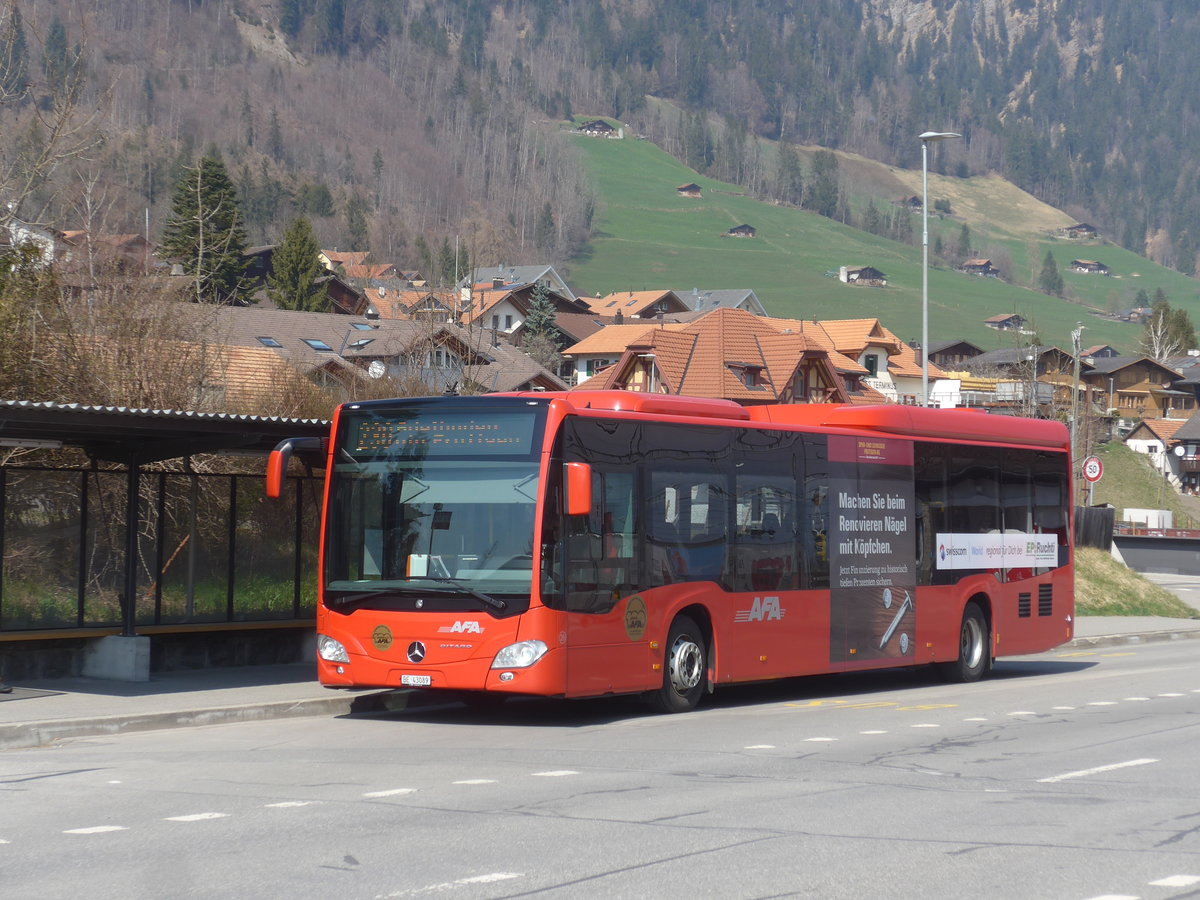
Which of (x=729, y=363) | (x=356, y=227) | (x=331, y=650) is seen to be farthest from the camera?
(x=356, y=227)

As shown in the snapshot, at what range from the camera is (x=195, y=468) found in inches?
796

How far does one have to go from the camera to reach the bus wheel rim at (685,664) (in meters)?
14.8

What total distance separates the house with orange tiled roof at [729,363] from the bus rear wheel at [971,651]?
5321 centimetres

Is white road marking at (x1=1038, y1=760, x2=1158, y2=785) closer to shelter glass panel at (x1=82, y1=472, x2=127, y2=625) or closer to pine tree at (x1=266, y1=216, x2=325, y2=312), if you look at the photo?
shelter glass panel at (x1=82, y1=472, x2=127, y2=625)

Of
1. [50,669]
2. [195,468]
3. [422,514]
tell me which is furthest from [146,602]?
[422,514]

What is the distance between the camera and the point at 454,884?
7.16m

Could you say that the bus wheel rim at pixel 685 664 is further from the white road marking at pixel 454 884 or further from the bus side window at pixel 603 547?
the white road marking at pixel 454 884

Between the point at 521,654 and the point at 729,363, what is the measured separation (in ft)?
208

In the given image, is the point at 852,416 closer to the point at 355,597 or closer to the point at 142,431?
the point at 355,597

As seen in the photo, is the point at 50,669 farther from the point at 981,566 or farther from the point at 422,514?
the point at 981,566

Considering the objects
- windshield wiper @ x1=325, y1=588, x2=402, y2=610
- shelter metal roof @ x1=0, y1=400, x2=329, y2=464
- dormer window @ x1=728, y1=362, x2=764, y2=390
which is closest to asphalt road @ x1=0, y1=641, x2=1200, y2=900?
windshield wiper @ x1=325, y1=588, x2=402, y2=610

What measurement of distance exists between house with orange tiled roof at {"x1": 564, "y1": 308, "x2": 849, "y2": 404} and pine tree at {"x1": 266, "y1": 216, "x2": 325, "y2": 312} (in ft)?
80.4

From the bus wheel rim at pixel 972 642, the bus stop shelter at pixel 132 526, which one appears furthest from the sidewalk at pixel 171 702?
the bus wheel rim at pixel 972 642

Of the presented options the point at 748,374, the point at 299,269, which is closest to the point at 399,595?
the point at 748,374
